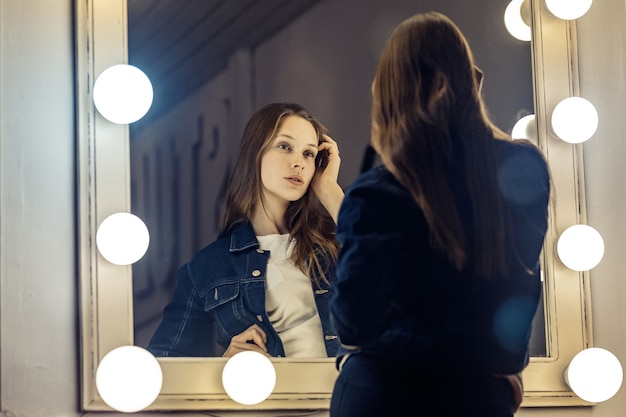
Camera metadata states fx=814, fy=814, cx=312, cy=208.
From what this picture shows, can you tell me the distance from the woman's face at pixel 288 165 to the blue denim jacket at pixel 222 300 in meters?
0.07

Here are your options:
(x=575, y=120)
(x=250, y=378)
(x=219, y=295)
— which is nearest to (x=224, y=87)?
(x=219, y=295)

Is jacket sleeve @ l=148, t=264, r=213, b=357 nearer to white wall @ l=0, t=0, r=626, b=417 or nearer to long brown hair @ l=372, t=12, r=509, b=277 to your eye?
white wall @ l=0, t=0, r=626, b=417

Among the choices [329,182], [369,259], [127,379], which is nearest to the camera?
[369,259]

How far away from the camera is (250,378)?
1.17 meters

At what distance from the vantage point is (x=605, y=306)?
50.4 inches

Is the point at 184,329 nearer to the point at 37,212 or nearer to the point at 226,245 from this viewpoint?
the point at 226,245

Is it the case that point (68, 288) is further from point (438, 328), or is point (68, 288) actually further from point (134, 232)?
point (438, 328)

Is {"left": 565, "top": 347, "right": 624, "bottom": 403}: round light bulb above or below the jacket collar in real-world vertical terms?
below

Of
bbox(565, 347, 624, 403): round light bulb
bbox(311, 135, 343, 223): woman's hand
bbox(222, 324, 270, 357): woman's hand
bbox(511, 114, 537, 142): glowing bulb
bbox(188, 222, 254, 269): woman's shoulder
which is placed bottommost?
bbox(565, 347, 624, 403): round light bulb

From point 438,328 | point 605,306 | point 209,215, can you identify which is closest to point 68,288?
point 209,215

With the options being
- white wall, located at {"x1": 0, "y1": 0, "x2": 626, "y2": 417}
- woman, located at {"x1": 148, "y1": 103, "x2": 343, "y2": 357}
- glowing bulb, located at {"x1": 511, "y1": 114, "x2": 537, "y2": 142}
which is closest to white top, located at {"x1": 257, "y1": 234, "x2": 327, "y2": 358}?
woman, located at {"x1": 148, "y1": 103, "x2": 343, "y2": 357}

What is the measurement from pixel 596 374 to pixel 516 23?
0.56 m

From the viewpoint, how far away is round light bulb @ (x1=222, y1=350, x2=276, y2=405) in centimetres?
117

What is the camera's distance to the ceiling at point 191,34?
125 cm
